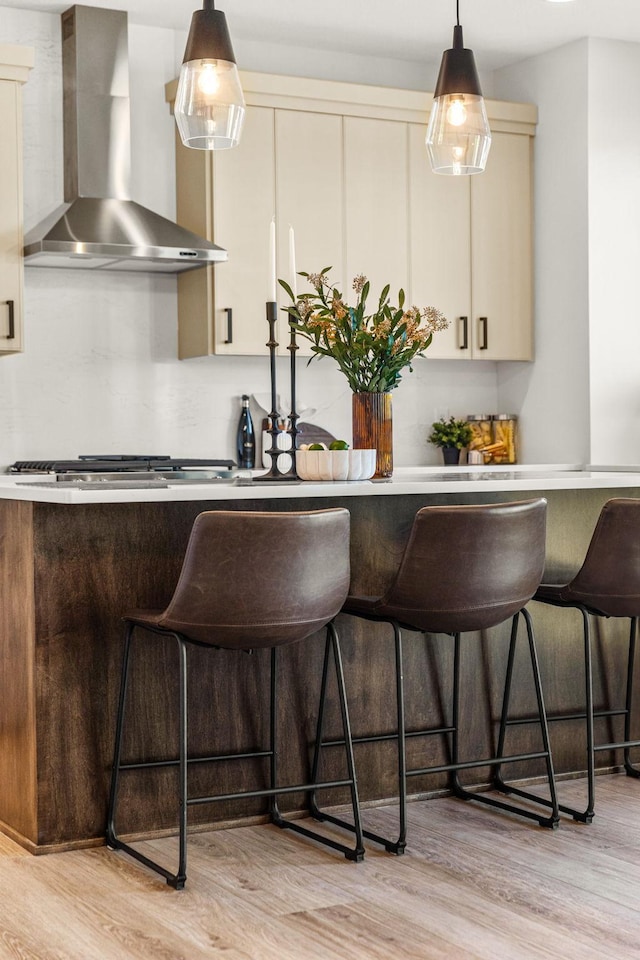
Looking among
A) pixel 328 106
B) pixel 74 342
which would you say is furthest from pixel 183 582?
pixel 328 106

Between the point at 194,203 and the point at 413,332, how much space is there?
201 cm

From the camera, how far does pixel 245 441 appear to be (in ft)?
18.1

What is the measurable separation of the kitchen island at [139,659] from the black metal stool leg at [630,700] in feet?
1.70

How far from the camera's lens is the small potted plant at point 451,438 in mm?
5891

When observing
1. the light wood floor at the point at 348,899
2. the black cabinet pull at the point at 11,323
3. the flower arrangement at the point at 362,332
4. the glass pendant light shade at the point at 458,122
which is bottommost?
the light wood floor at the point at 348,899

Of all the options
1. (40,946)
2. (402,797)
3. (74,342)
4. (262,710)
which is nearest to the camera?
(40,946)

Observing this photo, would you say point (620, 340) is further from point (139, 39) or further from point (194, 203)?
point (139, 39)

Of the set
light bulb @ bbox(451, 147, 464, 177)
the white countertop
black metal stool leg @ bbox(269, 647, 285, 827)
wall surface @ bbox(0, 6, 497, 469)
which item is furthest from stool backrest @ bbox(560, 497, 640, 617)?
wall surface @ bbox(0, 6, 497, 469)

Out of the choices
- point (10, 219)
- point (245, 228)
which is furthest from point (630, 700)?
point (10, 219)

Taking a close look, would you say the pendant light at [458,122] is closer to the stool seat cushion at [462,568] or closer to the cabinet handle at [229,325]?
the stool seat cushion at [462,568]

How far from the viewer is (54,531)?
124 inches

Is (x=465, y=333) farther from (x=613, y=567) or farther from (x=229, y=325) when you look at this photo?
(x=613, y=567)

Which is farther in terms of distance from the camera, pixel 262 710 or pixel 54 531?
pixel 262 710

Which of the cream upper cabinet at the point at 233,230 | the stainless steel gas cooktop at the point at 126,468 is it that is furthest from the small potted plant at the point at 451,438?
the stainless steel gas cooktop at the point at 126,468
